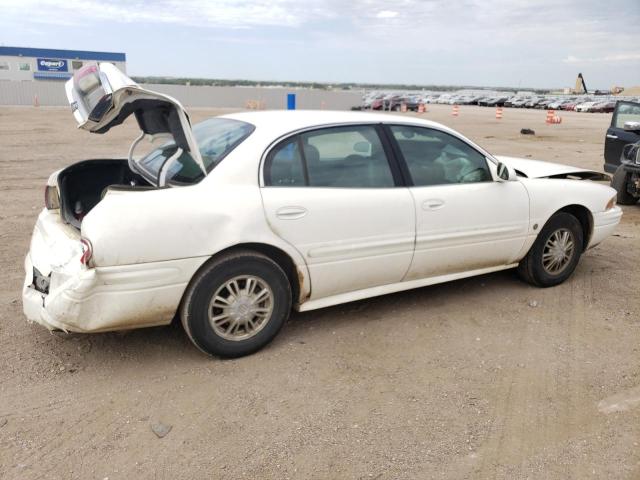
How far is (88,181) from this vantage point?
4223mm

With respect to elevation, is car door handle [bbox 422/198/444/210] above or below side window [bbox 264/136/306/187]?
below

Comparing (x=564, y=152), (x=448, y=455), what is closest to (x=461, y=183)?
(x=448, y=455)

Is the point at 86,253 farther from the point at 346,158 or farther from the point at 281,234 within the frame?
the point at 346,158

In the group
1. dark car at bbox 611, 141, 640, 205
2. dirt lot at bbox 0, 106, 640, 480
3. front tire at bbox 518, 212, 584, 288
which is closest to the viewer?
dirt lot at bbox 0, 106, 640, 480

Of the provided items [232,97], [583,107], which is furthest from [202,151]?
[583,107]

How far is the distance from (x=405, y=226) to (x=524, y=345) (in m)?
1.18

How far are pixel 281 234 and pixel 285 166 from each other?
1.51 ft

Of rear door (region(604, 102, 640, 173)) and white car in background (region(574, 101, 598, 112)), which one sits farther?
white car in background (region(574, 101, 598, 112))

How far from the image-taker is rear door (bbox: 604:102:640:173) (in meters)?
9.06

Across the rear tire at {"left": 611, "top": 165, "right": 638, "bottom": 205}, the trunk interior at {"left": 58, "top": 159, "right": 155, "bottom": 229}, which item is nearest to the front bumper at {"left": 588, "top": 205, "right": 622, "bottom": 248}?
the rear tire at {"left": 611, "top": 165, "right": 638, "bottom": 205}

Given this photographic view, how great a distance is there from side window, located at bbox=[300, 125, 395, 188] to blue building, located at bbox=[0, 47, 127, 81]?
5132 centimetres

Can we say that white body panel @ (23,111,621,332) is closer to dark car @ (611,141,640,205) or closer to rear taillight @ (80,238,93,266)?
rear taillight @ (80,238,93,266)

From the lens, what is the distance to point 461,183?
424 cm

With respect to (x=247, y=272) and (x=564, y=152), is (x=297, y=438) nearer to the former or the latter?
(x=247, y=272)
